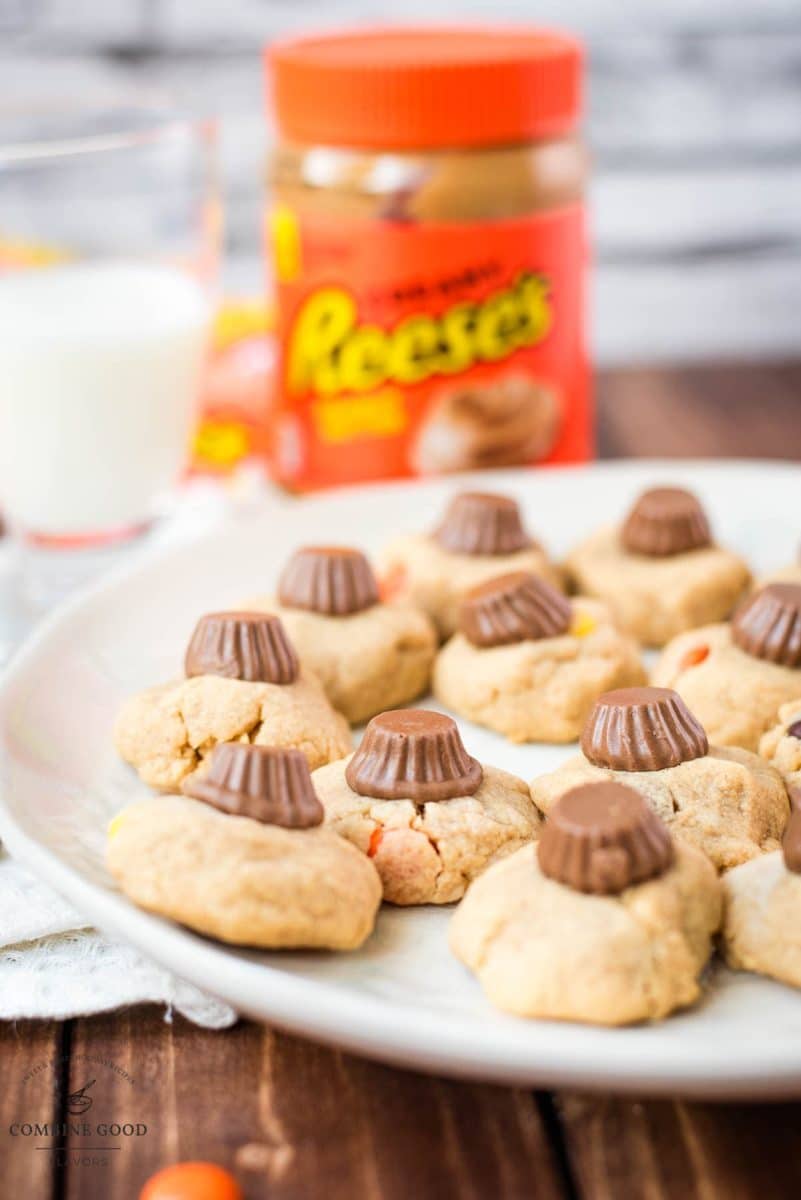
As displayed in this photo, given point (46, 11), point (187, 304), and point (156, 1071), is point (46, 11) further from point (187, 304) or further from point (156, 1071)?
point (156, 1071)

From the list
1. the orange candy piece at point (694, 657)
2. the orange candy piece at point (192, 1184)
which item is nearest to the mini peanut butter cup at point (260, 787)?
the orange candy piece at point (192, 1184)

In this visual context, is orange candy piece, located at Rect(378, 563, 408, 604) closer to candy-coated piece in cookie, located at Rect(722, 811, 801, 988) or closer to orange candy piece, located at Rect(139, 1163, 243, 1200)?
candy-coated piece in cookie, located at Rect(722, 811, 801, 988)

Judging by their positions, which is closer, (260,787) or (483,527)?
(260,787)

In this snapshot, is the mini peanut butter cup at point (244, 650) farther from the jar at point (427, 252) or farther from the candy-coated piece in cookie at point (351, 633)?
the jar at point (427, 252)

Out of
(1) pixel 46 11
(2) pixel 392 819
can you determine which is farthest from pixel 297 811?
(1) pixel 46 11

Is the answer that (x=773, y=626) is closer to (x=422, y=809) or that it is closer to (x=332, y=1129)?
(x=422, y=809)

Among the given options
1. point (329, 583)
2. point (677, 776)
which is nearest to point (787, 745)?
point (677, 776)
